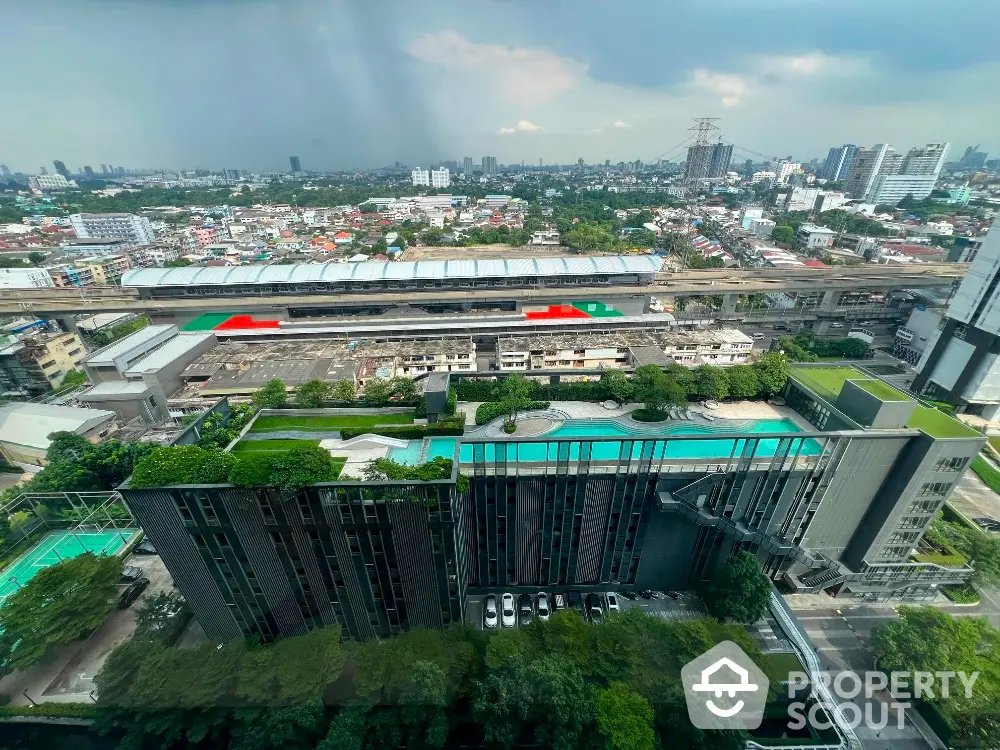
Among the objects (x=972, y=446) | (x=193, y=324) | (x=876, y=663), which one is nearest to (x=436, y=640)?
(x=876, y=663)

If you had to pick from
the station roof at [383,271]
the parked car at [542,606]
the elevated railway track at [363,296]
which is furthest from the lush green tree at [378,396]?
the station roof at [383,271]

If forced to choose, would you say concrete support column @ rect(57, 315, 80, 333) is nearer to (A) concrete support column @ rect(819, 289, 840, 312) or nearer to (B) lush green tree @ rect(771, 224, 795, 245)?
(A) concrete support column @ rect(819, 289, 840, 312)

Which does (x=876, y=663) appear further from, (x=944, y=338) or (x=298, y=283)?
(x=298, y=283)

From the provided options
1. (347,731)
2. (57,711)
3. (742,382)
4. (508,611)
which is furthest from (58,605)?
(742,382)

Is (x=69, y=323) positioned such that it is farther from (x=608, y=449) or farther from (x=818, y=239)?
(x=818, y=239)

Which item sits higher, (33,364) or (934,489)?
(934,489)

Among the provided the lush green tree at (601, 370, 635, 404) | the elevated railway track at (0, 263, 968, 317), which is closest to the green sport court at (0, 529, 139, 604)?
the elevated railway track at (0, 263, 968, 317)
